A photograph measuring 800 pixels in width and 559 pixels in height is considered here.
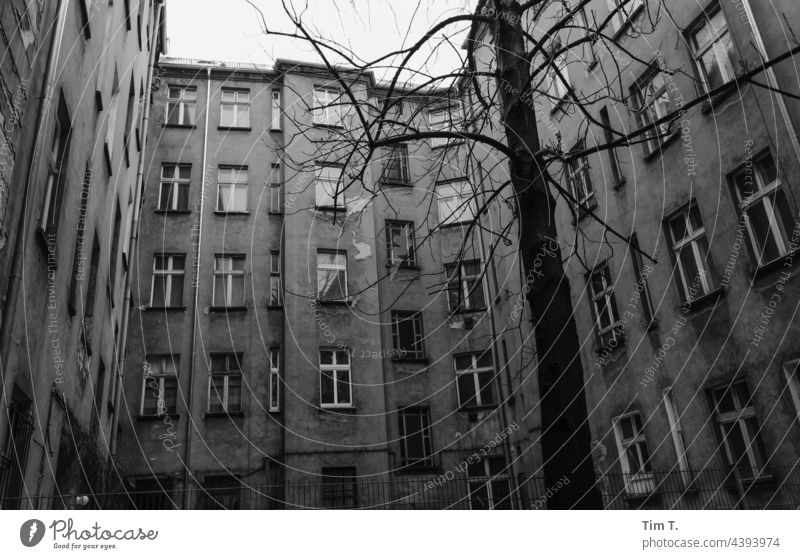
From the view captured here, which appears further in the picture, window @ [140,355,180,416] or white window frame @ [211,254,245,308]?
white window frame @ [211,254,245,308]

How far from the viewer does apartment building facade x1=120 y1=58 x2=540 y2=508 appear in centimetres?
1323

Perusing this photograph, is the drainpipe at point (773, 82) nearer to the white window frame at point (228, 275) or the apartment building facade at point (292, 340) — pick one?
the apartment building facade at point (292, 340)

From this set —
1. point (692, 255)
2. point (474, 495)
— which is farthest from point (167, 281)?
point (692, 255)

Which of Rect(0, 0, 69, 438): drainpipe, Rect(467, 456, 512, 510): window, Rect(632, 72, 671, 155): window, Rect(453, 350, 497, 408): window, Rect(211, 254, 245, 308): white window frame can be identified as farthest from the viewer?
Rect(453, 350, 497, 408): window

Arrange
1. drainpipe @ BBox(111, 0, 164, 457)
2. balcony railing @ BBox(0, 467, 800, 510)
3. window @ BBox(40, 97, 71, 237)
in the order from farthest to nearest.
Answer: drainpipe @ BBox(111, 0, 164, 457) < balcony railing @ BBox(0, 467, 800, 510) < window @ BBox(40, 97, 71, 237)

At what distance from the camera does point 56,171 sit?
530 cm

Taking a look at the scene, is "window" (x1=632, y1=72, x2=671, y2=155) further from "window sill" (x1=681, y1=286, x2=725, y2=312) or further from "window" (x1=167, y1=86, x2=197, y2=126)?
"window" (x1=167, y1=86, x2=197, y2=126)

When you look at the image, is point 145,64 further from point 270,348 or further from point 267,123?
point 270,348

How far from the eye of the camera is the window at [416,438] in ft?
46.8

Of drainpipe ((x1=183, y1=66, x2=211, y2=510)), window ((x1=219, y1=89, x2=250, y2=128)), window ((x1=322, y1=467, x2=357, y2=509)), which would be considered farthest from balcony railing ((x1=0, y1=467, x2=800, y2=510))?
window ((x1=219, y1=89, x2=250, y2=128))

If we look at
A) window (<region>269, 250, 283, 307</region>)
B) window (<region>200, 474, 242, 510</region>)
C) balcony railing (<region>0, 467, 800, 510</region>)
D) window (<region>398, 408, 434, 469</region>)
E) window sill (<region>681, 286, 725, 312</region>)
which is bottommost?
balcony railing (<region>0, 467, 800, 510</region>)

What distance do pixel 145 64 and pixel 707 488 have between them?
41.8ft

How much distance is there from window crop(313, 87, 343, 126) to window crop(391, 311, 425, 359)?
197 inches

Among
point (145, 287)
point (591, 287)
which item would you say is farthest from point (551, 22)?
point (145, 287)
